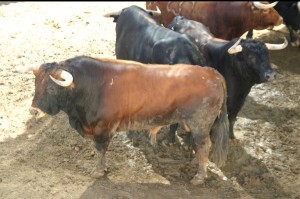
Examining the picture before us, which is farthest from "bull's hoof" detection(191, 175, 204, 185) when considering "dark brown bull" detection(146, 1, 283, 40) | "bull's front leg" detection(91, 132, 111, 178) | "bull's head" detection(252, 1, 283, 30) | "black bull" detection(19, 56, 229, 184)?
"bull's head" detection(252, 1, 283, 30)

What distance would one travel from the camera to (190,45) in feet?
18.8

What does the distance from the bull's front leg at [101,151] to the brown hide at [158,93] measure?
0.52 ft

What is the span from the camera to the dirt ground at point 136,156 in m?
5.32

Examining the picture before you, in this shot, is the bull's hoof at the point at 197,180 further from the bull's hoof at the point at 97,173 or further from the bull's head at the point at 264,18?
the bull's head at the point at 264,18

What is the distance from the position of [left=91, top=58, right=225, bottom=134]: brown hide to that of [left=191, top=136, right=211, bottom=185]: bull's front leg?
1.37 feet

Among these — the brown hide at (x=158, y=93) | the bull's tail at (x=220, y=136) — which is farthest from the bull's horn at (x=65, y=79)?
the bull's tail at (x=220, y=136)

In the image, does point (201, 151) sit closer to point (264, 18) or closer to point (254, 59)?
point (254, 59)

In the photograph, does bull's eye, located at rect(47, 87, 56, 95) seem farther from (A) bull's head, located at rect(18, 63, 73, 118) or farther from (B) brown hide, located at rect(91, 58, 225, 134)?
(B) brown hide, located at rect(91, 58, 225, 134)

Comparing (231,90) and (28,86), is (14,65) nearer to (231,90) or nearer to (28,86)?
(28,86)

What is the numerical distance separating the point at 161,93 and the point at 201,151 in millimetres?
921

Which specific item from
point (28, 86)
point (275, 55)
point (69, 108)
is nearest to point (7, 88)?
point (28, 86)

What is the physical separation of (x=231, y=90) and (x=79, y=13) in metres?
5.28

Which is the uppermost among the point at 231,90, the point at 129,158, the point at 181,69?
the point at 181,69

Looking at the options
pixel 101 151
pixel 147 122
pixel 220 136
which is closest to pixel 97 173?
pixel 101 151
